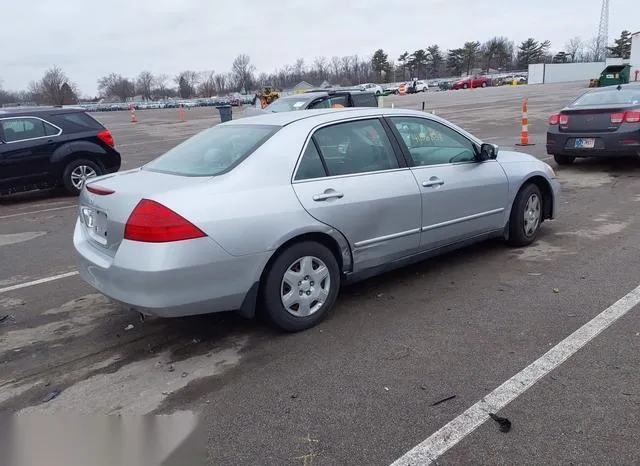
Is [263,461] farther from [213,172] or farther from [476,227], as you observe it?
[476,227]

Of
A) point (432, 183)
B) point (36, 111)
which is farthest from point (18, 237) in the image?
point (432, 183)

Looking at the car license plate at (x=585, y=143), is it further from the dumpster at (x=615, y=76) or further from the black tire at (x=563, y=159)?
the dumpster at (x=615, y=76)

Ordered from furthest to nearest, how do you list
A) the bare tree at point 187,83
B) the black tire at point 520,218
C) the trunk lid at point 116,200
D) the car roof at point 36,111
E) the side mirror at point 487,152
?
the bare tree at point 187,83 → the car roof at point 36,111 → the black tire at point 520,218 → the side mirror at point 487,152 → the trunk lid at point 116,200

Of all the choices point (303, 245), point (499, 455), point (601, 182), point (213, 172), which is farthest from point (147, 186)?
point (601, 182)

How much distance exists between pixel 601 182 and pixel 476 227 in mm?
5255

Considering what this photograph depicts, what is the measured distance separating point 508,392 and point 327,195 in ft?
6.00

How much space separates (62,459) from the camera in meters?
2.81

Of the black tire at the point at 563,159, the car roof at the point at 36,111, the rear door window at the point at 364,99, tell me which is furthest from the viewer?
the rear door window at the point at 364,99

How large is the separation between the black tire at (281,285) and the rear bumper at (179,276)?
131mm

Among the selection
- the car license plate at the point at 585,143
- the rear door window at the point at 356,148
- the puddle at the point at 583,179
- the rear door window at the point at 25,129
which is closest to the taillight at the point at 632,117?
the car license plate at the point at 585,143

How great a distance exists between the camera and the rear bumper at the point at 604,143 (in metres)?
9.65

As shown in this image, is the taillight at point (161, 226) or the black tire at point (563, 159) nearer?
the taillight at point (161, 226)

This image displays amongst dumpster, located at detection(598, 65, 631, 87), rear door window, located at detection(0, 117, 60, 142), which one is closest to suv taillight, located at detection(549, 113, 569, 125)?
rear door window, located at detection(0, 117, 60, 142)

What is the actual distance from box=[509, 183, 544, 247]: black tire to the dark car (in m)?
4.74
